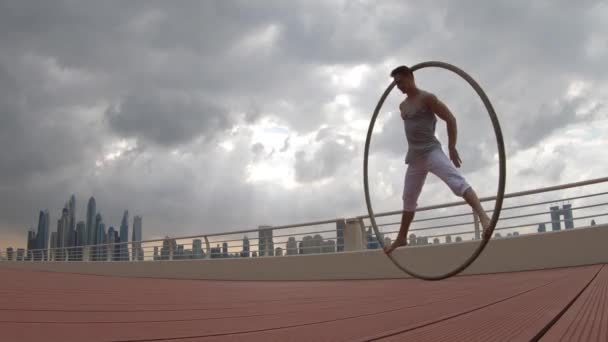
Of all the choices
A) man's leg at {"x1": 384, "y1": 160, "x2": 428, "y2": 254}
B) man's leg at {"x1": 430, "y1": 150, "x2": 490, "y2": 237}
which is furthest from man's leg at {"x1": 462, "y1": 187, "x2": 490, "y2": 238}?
man's leg at {"x1": 384, "y1": 160, "x2": 428, "y2": 254}

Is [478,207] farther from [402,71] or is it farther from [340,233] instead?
[340,233]

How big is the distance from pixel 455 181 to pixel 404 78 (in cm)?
97

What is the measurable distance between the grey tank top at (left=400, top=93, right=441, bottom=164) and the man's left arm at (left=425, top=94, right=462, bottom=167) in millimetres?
87

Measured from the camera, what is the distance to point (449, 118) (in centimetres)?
375

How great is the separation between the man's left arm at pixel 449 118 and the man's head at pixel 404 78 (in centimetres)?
18

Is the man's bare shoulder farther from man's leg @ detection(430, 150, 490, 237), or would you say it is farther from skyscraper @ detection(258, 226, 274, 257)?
skyscraper @ detection(258, 226, 274, 257)

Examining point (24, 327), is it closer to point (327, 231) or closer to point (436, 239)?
point (436, 239)

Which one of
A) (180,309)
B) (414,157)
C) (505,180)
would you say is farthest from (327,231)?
(180,309)

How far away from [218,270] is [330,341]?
8.81 m

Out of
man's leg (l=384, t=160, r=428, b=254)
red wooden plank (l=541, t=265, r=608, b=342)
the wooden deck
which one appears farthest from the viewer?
man's leg (l=384, t=160, r=428, b=254)

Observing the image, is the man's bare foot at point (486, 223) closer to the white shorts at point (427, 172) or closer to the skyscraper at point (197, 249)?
the white shorts at point (427, 172)

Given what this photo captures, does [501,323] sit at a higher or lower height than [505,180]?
lower

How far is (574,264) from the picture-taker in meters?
6.39

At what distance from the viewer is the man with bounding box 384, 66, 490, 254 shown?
370 cm
